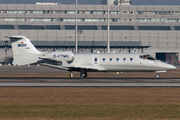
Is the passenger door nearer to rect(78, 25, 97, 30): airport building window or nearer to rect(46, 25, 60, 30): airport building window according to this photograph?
rect(78, 25, 97, 30): airport building window

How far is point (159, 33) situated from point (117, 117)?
3633 inches

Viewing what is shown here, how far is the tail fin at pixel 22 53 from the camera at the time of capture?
4547 centimetres

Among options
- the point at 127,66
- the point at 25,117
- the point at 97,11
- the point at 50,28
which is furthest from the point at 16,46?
the point at 97,11

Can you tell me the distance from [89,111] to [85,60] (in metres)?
27.1

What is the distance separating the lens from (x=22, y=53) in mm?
45562

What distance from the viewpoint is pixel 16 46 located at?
45.7m

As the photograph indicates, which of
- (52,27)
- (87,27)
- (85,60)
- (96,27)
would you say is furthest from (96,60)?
(52,27)

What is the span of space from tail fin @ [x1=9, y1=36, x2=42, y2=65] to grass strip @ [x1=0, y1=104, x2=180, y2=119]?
24.8m

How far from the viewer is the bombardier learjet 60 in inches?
1754

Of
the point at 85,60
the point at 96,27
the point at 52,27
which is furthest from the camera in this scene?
the point at 96,27

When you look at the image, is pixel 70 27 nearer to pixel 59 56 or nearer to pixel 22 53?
pixel 22 53

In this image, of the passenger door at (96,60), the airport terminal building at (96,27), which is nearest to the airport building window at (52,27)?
the airport terminal building at (96,27)

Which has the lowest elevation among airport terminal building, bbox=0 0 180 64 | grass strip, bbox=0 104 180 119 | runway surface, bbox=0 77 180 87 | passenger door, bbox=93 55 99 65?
runway surface, bbox=0 77 180 87

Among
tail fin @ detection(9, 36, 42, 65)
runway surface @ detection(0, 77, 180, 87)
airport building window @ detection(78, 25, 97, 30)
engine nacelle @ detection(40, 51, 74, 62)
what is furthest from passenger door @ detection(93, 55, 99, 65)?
airport building window @ detection(78, 25, 97, 30)
